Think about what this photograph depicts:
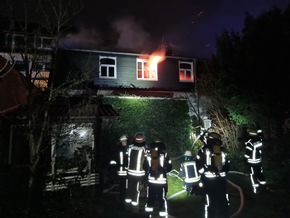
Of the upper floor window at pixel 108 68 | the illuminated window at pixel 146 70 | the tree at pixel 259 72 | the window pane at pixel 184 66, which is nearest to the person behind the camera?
the tree at pixel 259 72

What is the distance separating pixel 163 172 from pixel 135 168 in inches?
33.1

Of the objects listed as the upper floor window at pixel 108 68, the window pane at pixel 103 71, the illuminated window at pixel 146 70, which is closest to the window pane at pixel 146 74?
the illuminated window at pixel 146 70

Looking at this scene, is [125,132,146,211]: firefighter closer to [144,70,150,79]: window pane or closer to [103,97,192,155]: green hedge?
[103,97,192,155]: green hedge

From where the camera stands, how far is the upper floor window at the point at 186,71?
70.4ft

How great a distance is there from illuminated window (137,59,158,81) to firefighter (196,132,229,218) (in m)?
13.4

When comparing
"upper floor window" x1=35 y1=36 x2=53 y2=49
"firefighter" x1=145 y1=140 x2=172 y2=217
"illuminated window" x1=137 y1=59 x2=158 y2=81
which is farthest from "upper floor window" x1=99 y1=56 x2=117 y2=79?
"upper floor window" x1=35 y1=36 x2=53 y2=49

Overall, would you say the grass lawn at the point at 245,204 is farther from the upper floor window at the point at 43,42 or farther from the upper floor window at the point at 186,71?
the upper floor window at the point at 186,71

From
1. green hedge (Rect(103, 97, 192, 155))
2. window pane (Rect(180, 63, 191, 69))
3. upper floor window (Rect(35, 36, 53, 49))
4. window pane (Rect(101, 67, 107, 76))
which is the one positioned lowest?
green hedge (Rect(103, 97, 192, 155))

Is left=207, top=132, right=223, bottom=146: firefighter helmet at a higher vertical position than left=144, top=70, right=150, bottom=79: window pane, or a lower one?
lower

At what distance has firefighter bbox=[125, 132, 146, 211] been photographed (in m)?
7.48

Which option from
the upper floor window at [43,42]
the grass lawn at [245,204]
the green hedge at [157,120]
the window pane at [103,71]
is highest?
the window pane at [103,71]

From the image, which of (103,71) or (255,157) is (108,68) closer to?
(103,71)

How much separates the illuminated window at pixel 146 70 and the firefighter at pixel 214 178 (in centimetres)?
1345

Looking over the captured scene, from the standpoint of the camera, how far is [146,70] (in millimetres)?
20188
